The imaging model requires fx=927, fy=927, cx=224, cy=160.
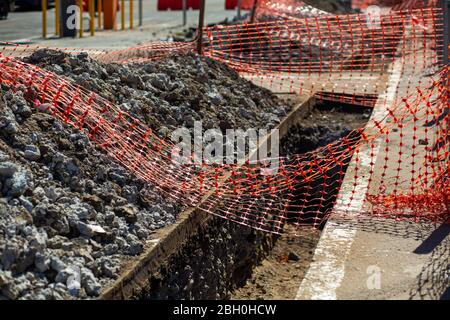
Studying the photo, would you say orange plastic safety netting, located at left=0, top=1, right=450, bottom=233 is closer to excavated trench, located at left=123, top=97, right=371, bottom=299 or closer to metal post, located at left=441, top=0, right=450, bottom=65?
excavated trench, located at left=123, top=97, right=371, bottom=299

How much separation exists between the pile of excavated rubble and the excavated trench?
0.26 metres

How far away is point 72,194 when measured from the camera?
19.3 feet

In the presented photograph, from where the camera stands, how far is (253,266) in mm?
7762

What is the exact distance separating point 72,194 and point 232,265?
1.83 m

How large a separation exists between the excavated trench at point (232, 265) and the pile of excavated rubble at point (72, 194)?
265 millimetres

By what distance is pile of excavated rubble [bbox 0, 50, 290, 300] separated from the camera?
5.02 metres

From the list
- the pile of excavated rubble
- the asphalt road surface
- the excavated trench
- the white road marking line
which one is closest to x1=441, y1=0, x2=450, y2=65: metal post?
the white road marking line

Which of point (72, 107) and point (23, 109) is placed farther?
point (72, 107)

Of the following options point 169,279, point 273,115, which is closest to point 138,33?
point 273,115

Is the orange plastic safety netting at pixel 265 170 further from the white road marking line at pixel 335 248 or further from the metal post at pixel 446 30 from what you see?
the metal post at pixel 446 30

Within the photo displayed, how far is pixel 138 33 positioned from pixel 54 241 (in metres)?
14.9

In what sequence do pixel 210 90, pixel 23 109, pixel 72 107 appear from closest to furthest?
pixel 23 109 → pixel 72 107 → pixel 210 90

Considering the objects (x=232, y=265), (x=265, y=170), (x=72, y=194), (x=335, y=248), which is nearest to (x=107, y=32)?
(x=265, y=170)
